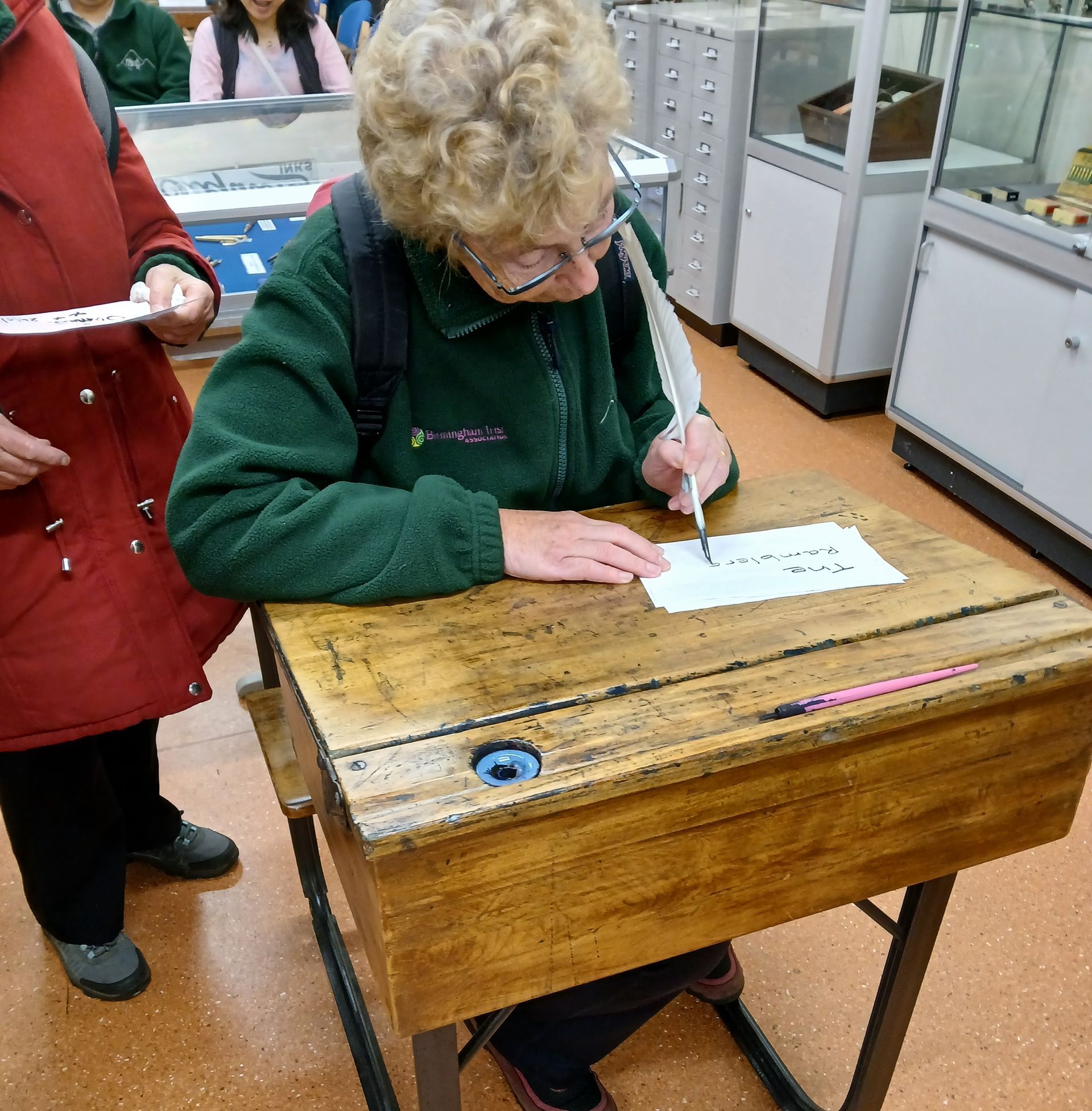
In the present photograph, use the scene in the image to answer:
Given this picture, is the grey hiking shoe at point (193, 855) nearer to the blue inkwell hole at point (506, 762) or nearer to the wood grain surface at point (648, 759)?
the wood grain surface at point (648, 759)

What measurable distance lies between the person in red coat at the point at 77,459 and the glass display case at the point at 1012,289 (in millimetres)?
2252

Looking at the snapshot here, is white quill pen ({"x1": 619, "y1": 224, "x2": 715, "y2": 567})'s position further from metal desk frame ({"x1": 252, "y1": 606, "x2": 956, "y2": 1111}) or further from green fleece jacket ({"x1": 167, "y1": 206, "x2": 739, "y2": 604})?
metal desk frame ({"x1": 252, "y1": 606, "x2": 956, "y2": 1111})

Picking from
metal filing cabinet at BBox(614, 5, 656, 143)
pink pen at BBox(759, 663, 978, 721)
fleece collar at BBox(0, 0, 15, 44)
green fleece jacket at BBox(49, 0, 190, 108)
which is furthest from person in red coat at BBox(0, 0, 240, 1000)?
metal filing cabinet at BBox(614, 5, 656, 143)

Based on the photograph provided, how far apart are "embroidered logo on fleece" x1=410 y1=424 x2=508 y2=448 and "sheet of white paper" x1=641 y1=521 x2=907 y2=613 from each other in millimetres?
245

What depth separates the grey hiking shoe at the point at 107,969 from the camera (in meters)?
1.71

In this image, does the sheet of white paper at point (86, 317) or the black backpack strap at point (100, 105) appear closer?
the sheet of white paper at point (86, 317)

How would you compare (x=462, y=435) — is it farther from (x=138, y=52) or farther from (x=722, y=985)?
(x=138, y=52)

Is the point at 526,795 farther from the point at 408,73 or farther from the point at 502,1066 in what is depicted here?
the point at 502,1066

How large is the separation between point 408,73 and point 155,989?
5.04 ft

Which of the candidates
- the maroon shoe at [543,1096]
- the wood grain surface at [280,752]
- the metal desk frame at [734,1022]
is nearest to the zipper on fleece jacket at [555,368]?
the metal desk frame at [734,1022]

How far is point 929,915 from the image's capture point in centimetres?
122

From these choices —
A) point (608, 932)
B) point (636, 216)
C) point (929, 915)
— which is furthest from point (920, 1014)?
point (636, 216)

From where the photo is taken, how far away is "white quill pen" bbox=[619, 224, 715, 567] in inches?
47.7

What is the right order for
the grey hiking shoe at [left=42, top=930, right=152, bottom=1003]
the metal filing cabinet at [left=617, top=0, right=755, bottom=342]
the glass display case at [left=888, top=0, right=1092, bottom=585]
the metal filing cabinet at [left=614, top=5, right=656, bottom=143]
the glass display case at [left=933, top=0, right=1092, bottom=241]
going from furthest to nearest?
the metal filing cabinet at [left=614, top=5, right=656, bottom=143] < the metal filing cabinet at [left=617, top=0, right=755, bottom=342] < the glass display case at [left=933, top=0, right=1092, bottom=241] < the glass display case at [left=888, top=0, right=1092, bottom=585] < the grey hiking shoe at [left=42, top=930, right=152, bottom=1003]
